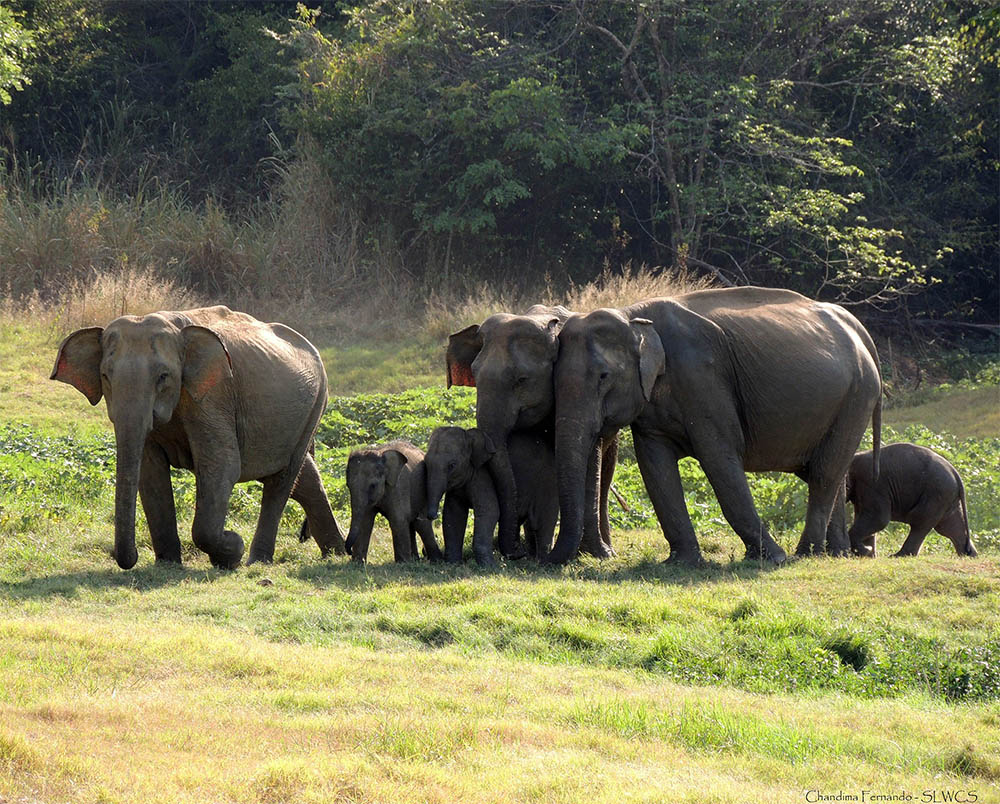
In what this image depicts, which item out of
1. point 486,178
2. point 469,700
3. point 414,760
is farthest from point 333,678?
point 486,178

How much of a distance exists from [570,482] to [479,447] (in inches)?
28.5

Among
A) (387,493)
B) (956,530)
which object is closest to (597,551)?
(387,493)

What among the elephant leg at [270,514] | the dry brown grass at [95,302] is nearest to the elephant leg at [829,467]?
the elephant leg at [270,514]

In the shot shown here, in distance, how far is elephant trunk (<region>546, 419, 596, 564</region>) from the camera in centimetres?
1046

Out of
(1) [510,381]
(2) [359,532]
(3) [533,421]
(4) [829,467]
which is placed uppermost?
(1) [510,381]

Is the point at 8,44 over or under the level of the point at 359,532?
over

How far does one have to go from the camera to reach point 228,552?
10.1 meters

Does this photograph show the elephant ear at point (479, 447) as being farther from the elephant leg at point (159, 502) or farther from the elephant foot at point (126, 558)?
the elephant foot at point (126, 558)

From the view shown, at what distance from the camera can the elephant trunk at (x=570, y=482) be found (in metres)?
10.5

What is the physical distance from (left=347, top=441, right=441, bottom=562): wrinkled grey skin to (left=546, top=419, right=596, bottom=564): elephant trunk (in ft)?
3.48

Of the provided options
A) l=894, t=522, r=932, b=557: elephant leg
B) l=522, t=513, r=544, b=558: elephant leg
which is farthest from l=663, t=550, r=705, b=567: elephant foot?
l=894, t=522, r=932, b=557: elephant leg

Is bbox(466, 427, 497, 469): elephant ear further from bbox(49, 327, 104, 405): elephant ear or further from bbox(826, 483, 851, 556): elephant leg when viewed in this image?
bbox(826, 483, 851, 556): elephant leg

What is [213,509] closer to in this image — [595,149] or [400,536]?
Result: [400,536]

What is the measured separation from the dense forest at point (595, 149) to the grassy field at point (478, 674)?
17.8 m
